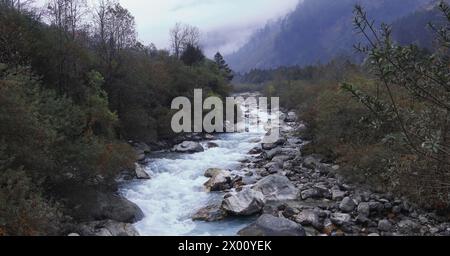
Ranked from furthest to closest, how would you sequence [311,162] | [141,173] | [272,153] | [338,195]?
[272,153] → [311,162] → [141,173] → [338,195]

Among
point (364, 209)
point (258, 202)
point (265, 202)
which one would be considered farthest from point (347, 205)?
point (258, 202)

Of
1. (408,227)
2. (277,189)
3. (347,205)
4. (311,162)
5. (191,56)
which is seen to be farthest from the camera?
(191,56)

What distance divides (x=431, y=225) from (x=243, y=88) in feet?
363

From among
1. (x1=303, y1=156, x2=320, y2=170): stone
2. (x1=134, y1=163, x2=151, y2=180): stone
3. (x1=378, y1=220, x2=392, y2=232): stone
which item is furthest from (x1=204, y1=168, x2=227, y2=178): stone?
(x1=378, y1=220, x2=392, y2=232): stone

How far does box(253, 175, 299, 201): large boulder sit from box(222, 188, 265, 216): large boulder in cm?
148

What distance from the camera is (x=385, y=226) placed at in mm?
14344

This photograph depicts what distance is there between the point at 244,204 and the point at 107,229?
17.6ft

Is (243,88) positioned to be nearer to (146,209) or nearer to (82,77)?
(82,77)

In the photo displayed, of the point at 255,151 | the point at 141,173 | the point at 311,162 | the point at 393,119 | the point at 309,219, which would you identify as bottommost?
the point at 309,219

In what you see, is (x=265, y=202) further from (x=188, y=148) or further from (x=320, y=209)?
(x=188, y=148)

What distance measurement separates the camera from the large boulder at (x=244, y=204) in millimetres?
16219

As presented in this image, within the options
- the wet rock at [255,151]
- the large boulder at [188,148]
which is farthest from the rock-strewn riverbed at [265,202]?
the large boulder at [188,148]

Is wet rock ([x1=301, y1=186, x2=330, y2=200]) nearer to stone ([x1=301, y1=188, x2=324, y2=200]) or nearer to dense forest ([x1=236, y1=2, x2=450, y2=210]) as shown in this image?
stone ([x1=301, y1=188, x2=324, y2=200])

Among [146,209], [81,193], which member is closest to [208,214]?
[146,209]
